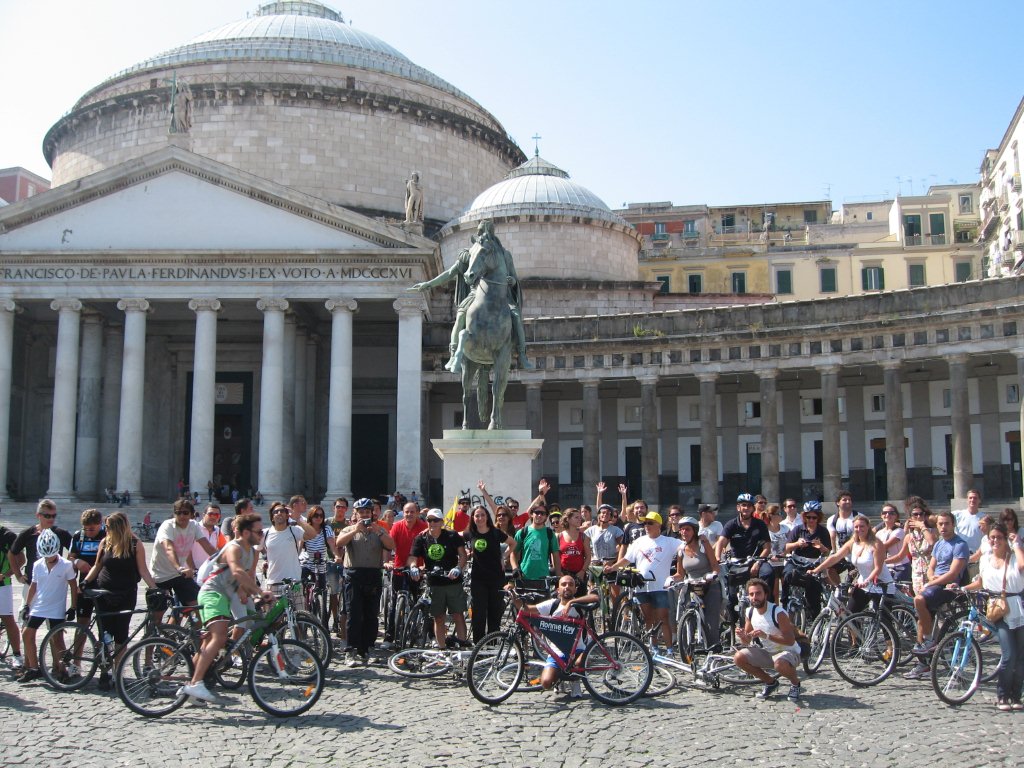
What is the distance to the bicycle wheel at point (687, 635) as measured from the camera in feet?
44.9

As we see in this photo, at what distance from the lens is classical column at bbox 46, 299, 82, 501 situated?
3978cm

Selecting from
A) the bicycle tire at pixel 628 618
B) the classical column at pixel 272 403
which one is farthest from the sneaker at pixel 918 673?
the classical column at pixel 272 403

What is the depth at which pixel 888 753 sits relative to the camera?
10094 mm

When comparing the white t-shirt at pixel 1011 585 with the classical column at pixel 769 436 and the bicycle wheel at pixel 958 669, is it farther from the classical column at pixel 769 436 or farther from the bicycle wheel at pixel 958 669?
the classical column at pixel 769 436

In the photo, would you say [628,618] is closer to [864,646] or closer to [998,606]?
[864,646]

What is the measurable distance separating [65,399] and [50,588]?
2922cm

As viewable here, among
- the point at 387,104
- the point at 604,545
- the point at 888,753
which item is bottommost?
the point at 888,753

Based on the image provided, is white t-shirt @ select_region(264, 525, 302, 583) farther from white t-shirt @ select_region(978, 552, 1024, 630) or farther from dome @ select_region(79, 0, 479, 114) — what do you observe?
dome @ select_region(79, 0, 479, 114)

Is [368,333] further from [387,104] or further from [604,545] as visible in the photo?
[604,545]

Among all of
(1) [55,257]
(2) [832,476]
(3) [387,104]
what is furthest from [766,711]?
(3) [387,104]

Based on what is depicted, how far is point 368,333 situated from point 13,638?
3394cm

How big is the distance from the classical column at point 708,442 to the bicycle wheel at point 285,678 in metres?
31.0

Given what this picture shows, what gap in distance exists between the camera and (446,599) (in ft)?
47.6

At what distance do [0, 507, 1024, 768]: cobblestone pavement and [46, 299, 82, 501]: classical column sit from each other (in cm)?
2884
